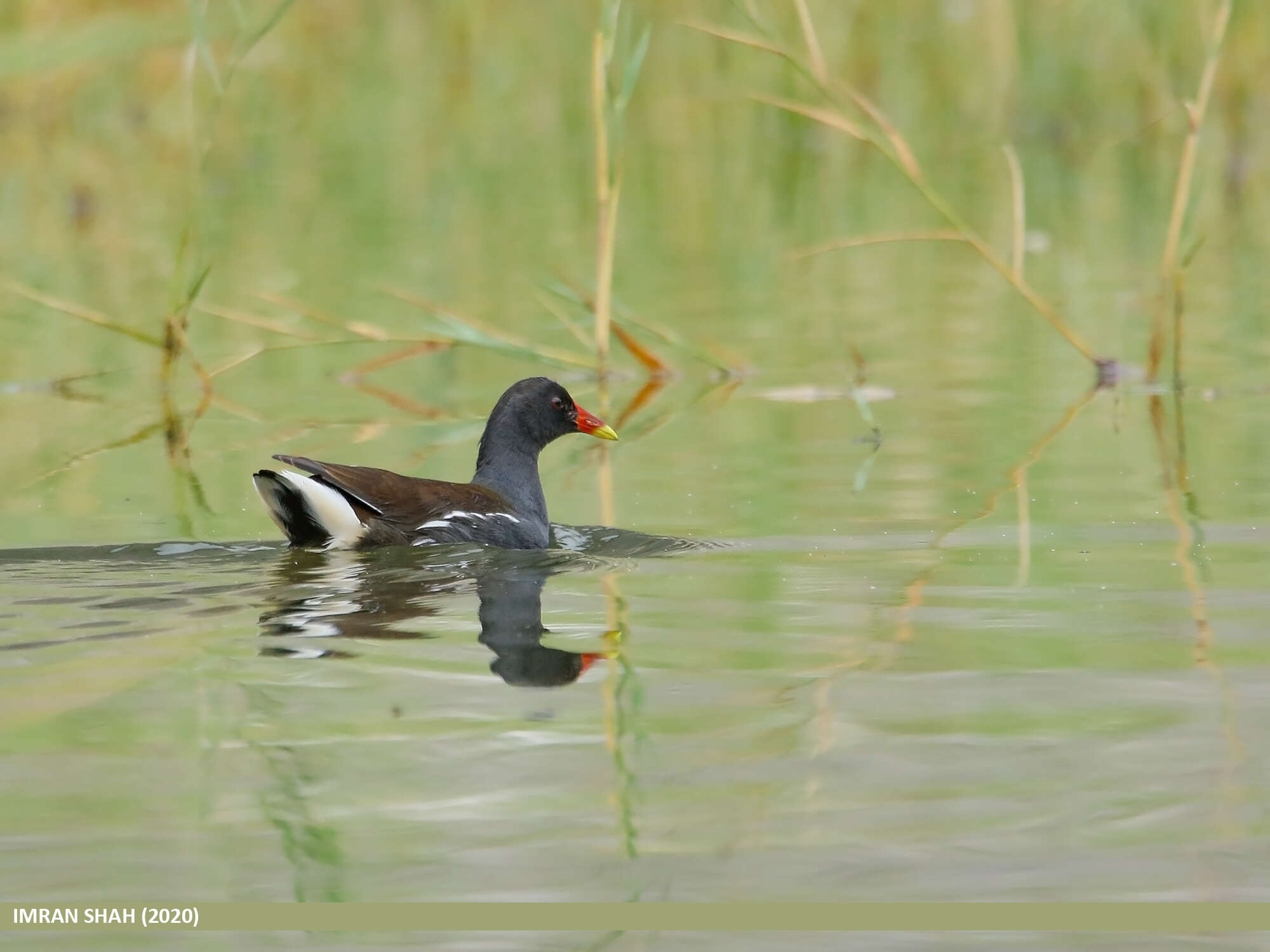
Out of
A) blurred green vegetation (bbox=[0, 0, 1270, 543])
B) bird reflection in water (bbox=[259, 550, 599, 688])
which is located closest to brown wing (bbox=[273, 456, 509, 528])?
bird reflection in water (bbox=[259, 550, 599, 688])

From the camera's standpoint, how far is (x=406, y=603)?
15.9 ft

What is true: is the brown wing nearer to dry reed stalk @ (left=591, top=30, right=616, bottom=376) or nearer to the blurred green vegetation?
the blurred green vegetation

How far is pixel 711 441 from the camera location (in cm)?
709

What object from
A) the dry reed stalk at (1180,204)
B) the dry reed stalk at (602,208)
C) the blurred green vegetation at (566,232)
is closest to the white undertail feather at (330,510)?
the blurred green vegetation at (566,232)

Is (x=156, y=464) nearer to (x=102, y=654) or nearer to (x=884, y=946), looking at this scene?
(x=102, y=654)

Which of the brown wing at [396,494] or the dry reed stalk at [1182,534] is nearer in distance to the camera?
the dry reed stalk at [1182,534]

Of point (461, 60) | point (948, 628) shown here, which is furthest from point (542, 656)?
point (461, 60)

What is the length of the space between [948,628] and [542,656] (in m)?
0.90

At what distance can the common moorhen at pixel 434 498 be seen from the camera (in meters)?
5.44

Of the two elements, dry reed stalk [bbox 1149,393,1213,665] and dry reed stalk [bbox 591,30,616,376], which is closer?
dry reed stalk [bbox 1149,393,1213,665]

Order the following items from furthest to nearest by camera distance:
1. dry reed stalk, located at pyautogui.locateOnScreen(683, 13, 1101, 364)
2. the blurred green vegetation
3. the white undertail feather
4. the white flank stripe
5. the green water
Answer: the blurred green vegetation, dry reed stalk, located at pyautogui.locateOnScreen(683, 13, 1101, 364), the white flank stripe, the white undertail feather, the green water

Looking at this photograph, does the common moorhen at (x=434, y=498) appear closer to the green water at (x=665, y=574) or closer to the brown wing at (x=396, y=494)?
the brown wing at (x=396, y=494)

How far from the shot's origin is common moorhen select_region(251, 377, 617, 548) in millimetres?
5441

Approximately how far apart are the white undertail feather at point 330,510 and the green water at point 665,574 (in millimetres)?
125
